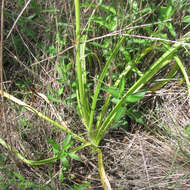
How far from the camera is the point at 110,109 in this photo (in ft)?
3.95

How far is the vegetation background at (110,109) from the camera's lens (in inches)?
42.1

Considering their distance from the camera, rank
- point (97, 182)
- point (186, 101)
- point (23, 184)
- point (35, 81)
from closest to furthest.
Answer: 1. point (23, 184)
2. point (97, 182)
3. point (186, 101)
4. point (35, 81)

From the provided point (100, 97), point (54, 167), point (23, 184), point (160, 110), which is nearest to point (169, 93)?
point (160, 110)

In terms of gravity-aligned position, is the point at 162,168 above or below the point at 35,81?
below

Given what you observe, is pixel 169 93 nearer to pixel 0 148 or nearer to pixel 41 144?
pixel 41 144

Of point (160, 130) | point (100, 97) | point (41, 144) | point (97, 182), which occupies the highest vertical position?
point (100, 97)

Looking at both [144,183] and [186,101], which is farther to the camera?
[186,101]

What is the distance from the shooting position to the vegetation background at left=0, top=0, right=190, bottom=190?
107 cm

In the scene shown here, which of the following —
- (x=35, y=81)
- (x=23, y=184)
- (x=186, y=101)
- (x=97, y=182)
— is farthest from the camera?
(x=35, y=81)

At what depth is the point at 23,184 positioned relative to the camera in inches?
41.1

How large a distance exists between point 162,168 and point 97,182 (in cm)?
32

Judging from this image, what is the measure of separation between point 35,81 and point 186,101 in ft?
2.77

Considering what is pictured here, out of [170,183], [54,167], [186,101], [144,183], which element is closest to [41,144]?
[54,167]

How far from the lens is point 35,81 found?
1363mm
